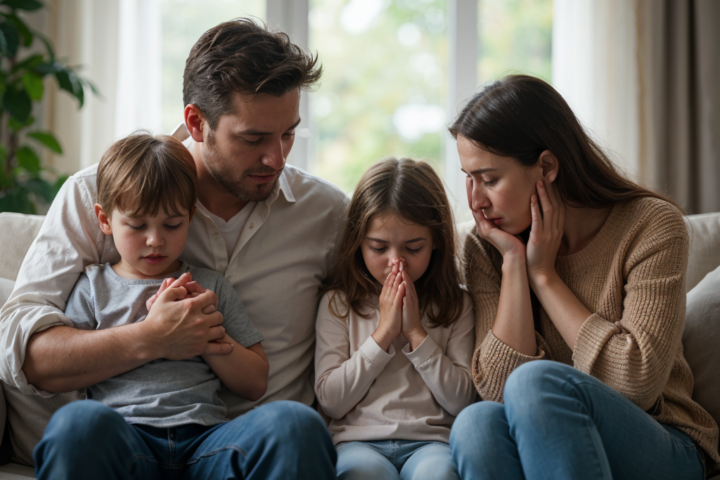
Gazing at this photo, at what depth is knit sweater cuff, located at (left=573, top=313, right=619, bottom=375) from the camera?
1.31 meters

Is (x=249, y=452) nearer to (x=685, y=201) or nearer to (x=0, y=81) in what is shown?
(x=0, y=81)

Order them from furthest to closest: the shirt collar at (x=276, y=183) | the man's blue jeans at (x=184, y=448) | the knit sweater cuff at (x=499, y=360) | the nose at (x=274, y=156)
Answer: the shirt collar at (x=276, y=183)
the nose at (x=274, y=156)
the knit sweater cuff at (x=499, y=360)
the man's blue jeans at (x=184, y=448)

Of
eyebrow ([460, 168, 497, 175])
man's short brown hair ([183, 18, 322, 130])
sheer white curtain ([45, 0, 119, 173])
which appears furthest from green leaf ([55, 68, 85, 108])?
eyebrow ([460, 168, 497, 175])

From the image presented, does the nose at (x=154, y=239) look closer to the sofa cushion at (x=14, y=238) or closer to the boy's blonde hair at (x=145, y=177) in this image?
the boy's blonde hair at (x=145, y=177)

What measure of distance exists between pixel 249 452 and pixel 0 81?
2.12 meters

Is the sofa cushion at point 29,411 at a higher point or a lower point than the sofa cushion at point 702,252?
lower

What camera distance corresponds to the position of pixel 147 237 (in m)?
1.35

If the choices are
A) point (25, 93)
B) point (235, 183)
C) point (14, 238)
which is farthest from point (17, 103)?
point (235, 183)

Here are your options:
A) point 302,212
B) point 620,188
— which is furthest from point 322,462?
point 620,188

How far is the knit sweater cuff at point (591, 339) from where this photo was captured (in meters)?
1.31

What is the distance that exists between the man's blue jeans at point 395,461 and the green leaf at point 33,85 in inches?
79.1

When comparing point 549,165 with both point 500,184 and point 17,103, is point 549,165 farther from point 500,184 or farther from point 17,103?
point 17,103

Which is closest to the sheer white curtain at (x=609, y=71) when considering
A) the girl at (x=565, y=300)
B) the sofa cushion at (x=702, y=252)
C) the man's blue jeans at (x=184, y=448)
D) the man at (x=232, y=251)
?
the sofa cushion at (x=702, y=252)

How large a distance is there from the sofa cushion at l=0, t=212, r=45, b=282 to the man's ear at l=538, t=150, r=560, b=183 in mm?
1426
